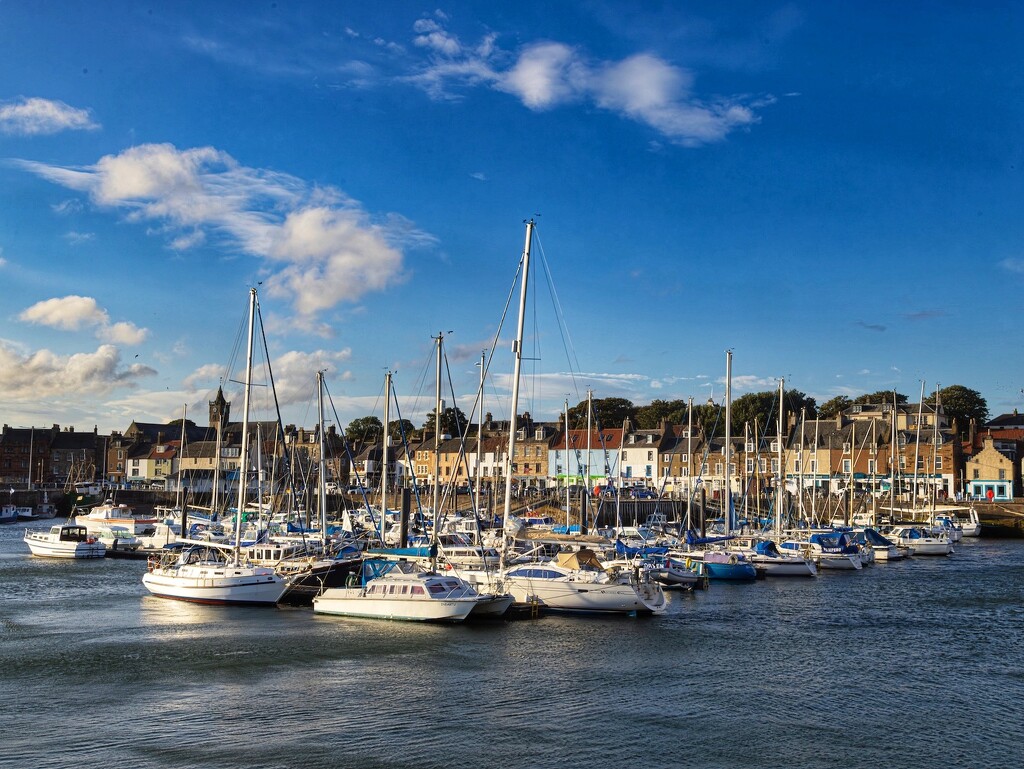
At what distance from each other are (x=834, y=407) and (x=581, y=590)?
120416 millimetres

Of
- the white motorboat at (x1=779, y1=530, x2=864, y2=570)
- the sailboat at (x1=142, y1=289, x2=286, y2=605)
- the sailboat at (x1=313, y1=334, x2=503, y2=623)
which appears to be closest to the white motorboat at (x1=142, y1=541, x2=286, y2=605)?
the sailboat at (x1=142, y1=289, x2=286, y2=605)

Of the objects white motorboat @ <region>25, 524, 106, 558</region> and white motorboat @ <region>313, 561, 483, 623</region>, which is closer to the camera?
white motorboat @ <region>313, 561, 483, 623</region>

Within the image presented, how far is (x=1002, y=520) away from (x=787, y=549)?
177 feet

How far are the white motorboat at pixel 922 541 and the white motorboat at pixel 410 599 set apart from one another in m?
51.2

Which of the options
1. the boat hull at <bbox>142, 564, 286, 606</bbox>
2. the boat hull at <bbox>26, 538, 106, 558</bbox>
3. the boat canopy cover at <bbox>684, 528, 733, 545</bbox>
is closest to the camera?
the boat hull at <bbox>142, 564, 286, 606</bbox>

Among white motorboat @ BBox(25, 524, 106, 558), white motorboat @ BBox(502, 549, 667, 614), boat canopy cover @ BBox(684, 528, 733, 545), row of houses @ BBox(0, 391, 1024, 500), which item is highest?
row of houses @ BBox(0, 391, 1024, 500)

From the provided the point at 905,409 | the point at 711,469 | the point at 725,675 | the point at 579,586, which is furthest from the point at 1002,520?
the point at 725,675

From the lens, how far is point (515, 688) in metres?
28.3

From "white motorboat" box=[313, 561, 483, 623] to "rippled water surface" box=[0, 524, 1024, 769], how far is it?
922 millimetres

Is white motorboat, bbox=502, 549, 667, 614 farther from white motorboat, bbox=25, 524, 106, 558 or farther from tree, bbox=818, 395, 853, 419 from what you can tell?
tree, bbox=818, 395, 853, 419

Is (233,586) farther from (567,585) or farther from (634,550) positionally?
(634,550)

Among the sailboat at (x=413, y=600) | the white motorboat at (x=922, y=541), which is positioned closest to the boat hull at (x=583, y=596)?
the sailboat at (x=413, y=600)

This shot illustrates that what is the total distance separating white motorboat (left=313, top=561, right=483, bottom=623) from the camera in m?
38.9

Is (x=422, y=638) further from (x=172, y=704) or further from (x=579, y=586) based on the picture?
(x=172, y=704)
